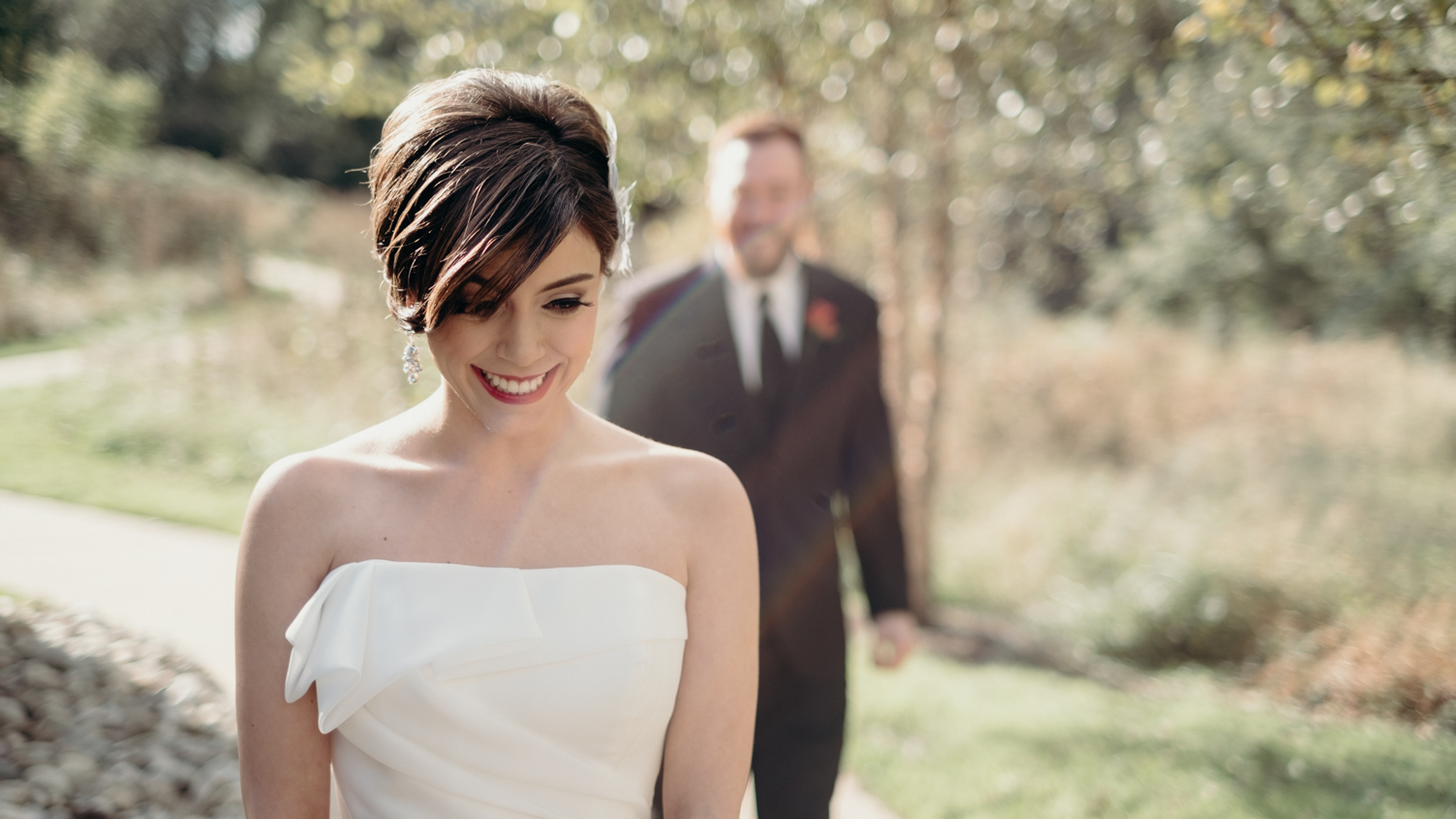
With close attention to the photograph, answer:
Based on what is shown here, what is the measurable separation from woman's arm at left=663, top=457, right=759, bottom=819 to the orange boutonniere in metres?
1.34

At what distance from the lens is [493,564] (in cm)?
174

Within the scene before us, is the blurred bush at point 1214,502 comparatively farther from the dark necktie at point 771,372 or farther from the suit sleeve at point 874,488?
the dark necktie at point 771,372

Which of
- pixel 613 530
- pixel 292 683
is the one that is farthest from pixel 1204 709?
pixel 292 683

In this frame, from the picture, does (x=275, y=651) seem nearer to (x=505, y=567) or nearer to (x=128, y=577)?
(x=505, y=567)

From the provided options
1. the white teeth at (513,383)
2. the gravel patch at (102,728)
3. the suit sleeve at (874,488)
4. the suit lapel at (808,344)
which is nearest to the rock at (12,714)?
the gravel patch at (102,728)

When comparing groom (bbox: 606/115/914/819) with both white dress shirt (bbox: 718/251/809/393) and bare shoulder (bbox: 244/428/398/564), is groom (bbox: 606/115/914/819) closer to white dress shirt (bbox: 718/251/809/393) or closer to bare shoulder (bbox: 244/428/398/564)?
white dress shirt (bbox: 718/251/809/393)

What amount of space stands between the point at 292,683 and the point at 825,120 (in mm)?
7288

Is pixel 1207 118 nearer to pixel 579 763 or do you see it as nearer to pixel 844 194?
pixel 844 194

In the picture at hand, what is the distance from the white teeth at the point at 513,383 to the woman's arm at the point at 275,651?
38 centimetres

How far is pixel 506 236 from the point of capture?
1514 millimetres

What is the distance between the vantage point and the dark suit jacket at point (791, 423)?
2938mm

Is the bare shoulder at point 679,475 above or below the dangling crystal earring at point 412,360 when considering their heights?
below

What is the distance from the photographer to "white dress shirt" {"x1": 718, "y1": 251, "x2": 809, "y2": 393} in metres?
3.09

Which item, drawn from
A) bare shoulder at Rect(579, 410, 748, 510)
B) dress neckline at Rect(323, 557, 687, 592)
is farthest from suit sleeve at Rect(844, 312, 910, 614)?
dress neckline at Rect(323, 557, 687, 592)
